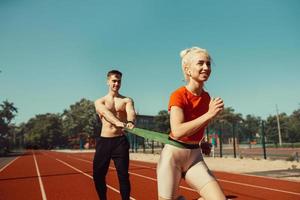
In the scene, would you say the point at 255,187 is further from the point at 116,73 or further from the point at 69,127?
the point at 69,127

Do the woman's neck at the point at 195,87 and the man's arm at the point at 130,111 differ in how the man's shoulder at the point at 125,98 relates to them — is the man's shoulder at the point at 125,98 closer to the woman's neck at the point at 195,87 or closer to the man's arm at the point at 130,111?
the man's arm at the point at 130,111

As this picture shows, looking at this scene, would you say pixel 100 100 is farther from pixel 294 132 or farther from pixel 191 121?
pixel 294 132

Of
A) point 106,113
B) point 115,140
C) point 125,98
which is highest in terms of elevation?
point 125,98

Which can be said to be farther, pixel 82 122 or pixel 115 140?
pixel 82 122

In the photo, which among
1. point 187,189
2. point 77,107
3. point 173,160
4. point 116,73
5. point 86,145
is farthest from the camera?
point 77,107

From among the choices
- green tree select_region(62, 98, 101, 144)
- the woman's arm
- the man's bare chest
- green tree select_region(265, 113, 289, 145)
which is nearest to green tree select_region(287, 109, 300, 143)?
green tree select_region(265, 113, 289, 145)

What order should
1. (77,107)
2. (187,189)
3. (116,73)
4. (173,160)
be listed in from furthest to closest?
(77,107)
(187,189)
(116,73)
(173,160)

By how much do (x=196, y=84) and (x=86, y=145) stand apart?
8981 cm

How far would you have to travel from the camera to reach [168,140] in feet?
8.26

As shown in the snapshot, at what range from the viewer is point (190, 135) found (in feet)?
8.21

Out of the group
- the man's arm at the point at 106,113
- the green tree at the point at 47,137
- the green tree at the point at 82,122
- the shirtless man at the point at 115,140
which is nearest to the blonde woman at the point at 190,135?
the man's arm at the point at 106,113

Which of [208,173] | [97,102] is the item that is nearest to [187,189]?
[97,102]

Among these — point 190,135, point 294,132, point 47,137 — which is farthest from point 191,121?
point 47,137

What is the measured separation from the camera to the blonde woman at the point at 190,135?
7.86ft
